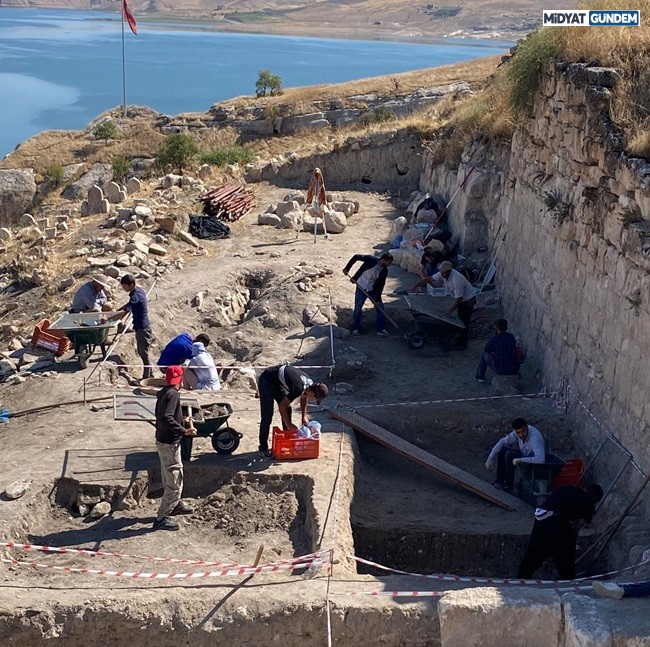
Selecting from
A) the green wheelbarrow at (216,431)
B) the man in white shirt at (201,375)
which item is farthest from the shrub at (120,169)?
the green wheelbarrow at (216,431)

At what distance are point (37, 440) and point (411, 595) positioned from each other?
5393 millimetres

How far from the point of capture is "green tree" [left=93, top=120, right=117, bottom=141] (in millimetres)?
37906

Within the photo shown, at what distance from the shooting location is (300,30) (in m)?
116

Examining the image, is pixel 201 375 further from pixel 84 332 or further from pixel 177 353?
pixel 84 332

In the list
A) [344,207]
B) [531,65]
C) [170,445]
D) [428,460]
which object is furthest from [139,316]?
[344,207]

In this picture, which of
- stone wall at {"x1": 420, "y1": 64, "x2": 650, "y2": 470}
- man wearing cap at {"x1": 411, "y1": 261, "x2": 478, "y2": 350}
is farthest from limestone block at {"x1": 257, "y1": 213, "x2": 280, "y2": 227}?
man wearing cap at {"x1": 411, "y1": 261, "x2": 478, "y2": 350}

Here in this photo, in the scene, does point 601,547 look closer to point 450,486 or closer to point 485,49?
point 450,486

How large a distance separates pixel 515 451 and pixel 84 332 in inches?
243

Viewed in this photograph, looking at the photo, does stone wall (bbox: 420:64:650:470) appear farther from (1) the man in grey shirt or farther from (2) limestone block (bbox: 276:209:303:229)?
(2) limestone block (bbox: 276:209:303:229)

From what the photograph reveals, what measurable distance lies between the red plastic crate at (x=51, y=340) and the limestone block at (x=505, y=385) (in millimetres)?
6131

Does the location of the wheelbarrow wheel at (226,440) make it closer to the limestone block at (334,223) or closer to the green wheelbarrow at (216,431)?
the green wheelbarrow at (216,431)

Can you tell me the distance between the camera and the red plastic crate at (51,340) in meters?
13.8

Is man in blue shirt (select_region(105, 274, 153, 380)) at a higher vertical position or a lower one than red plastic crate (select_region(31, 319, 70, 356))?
higher

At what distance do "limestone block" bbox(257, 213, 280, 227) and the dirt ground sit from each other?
4964mm
